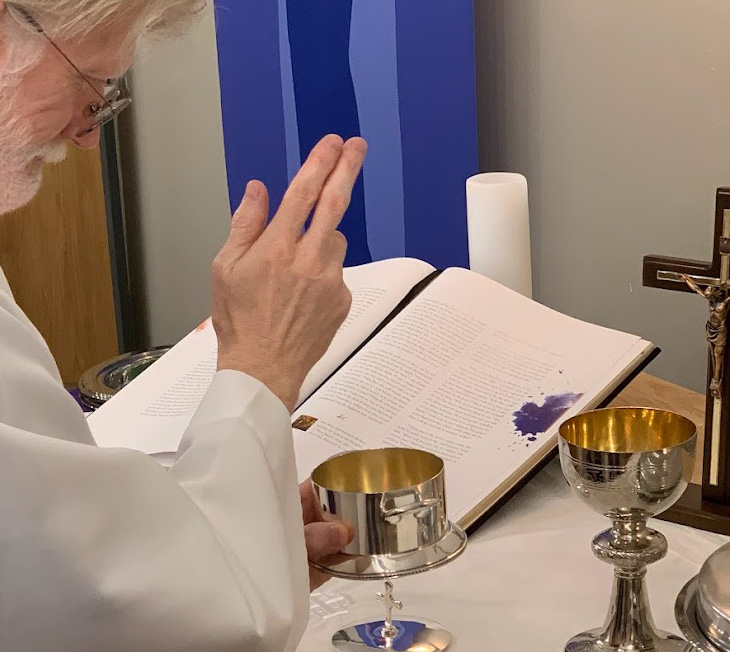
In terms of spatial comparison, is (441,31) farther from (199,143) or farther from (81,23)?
(81,23)

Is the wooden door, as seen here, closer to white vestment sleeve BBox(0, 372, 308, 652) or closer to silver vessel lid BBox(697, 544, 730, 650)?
white vestment sleeve BBox(0, 372, 308, 652)

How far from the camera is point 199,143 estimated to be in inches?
116

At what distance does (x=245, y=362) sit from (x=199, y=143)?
7.14 feet

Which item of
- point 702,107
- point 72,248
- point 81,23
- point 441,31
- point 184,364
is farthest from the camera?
point 72,248

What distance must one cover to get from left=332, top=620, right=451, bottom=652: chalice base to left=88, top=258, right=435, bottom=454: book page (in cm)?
34

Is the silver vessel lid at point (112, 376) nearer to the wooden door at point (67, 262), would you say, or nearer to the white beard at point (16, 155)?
the white beard at point (16, 155)

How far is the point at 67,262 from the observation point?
2.88 metres

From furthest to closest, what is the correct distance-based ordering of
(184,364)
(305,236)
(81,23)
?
(184,364), (305,236), (81,23)

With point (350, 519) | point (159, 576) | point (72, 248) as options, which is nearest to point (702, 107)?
point (350, 519)

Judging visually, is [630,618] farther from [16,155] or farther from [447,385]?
[16,155]

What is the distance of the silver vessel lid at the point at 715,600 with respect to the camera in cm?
62

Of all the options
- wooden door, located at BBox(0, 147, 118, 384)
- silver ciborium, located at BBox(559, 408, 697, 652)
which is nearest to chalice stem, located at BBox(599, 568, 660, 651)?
silver ciborium, located at BBox(559, 408, 697, 652)

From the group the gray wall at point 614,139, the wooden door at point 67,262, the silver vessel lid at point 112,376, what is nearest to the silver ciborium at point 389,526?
the silver vessel lid at point 112,376

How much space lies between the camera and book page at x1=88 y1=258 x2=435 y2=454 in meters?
1.19
